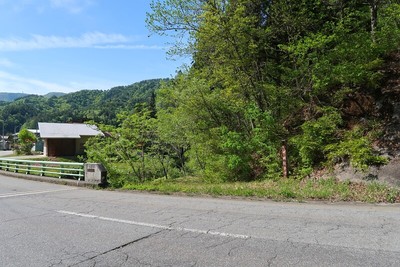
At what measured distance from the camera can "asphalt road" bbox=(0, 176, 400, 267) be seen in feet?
14.9

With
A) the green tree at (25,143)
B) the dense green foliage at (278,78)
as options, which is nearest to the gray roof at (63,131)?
the green tree at (25,143)

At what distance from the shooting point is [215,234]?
18.8ft

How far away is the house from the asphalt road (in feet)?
131

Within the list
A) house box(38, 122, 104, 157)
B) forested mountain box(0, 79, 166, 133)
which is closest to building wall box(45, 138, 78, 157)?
house box(38, 122, 104, 157)

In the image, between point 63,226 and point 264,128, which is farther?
point 264,128

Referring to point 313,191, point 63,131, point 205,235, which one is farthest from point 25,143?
point 205,235

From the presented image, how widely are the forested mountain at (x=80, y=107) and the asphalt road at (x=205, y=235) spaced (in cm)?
6802

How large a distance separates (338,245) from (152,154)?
14.6 metres

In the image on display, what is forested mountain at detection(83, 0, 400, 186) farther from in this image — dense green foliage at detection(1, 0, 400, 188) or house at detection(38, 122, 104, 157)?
house at detection(38, 122, 104, 157)


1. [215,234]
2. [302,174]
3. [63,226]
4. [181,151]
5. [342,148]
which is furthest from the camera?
[181,151]

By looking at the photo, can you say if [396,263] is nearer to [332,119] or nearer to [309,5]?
[332,119]

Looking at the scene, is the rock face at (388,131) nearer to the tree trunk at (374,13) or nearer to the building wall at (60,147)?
the tree trunk at (374,13)

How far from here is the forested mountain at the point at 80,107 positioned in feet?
352

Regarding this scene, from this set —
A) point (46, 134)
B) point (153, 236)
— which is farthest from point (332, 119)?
point (46, 134)
